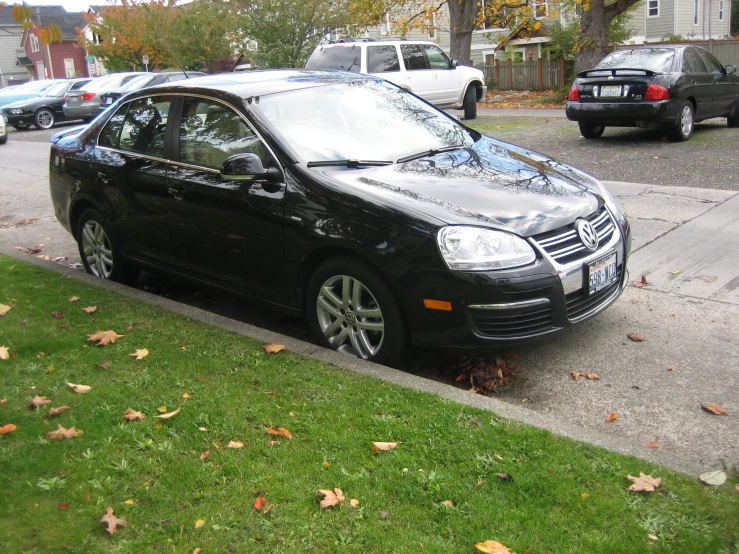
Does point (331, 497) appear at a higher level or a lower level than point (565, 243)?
lower

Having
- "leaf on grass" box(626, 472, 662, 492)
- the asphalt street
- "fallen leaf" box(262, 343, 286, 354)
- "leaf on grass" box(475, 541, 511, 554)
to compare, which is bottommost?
the asphalt street

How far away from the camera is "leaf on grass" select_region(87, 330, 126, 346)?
5.12 meters

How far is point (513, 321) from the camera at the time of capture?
14.3 feet

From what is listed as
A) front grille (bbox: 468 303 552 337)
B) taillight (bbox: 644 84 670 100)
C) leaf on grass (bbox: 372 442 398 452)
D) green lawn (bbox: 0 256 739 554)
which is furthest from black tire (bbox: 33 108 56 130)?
leaf on grass (bbox: 372 442 398 452)

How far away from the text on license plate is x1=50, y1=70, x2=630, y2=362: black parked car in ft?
25.9

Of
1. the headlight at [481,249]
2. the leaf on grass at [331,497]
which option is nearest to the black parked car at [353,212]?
the headlight at [481,249]

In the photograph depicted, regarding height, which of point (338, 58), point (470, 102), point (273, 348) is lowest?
point (273, 348)

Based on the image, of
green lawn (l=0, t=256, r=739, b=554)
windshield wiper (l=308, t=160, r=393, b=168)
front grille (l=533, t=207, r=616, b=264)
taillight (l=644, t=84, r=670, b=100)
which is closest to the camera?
green lawn (l=0, t=256, r=739, b=554)

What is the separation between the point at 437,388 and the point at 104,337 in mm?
2291

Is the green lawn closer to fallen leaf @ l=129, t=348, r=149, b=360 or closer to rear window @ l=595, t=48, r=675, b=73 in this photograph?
fallen leaf @ l=129, t=348, r=149, b=360

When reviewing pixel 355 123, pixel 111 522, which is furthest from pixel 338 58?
pixel 111 522

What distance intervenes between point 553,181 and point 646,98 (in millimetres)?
8822

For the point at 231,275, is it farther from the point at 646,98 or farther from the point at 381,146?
the point at 646,98

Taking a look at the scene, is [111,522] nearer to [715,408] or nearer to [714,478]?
[714,478]
